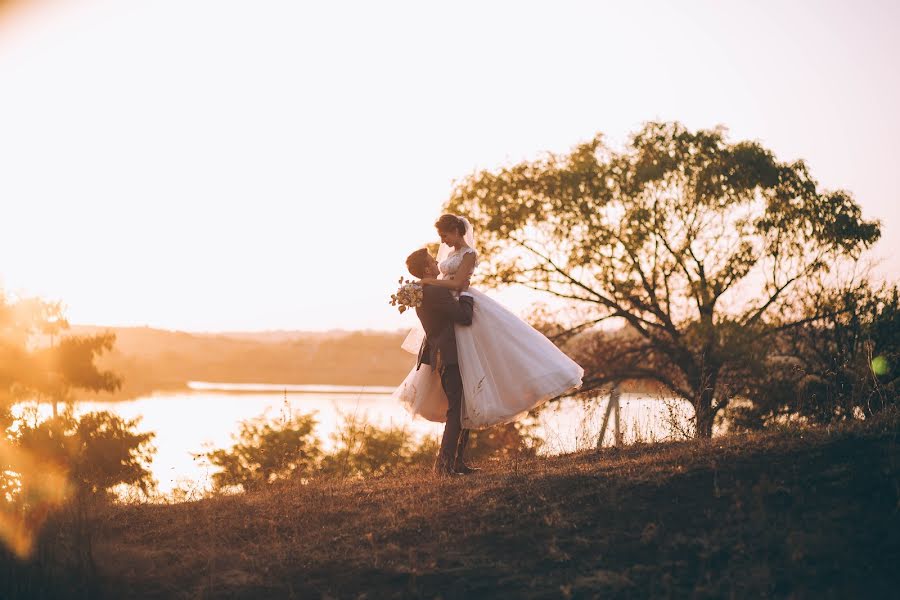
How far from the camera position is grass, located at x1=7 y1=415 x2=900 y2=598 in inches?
168

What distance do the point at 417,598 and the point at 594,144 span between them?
62.2ft

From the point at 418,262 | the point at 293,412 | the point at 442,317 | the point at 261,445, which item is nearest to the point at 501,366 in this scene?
the point at 442,317

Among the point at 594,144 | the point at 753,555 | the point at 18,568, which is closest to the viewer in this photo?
the point at 753,555

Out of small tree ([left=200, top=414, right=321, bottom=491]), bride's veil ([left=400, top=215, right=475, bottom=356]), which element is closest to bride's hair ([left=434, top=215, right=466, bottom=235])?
bride's veil ([left=400, top=215, right=475, bottom=356])

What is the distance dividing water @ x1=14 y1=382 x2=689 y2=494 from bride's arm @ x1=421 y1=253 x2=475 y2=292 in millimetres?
1502

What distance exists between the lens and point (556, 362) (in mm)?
7531

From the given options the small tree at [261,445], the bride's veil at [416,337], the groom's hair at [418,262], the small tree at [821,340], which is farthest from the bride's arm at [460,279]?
the small tree at [821,340]

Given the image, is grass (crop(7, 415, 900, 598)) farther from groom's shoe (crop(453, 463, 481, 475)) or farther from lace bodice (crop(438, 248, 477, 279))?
lace bodice (crop(438, 248, 477, 279))

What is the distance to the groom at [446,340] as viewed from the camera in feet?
24.4

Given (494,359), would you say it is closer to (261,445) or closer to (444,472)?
(444,472)

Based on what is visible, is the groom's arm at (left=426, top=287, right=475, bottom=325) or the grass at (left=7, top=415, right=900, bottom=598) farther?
the groom's arm at (left=426, top=287, right=475, bottom=325)

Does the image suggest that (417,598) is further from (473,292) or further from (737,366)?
(737,366)

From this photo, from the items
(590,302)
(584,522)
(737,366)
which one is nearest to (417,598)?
(584,522)

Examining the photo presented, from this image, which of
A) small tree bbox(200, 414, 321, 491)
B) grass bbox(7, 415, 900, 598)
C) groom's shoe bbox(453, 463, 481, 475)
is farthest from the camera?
small tree bbox(200, 414, 321, 491)
